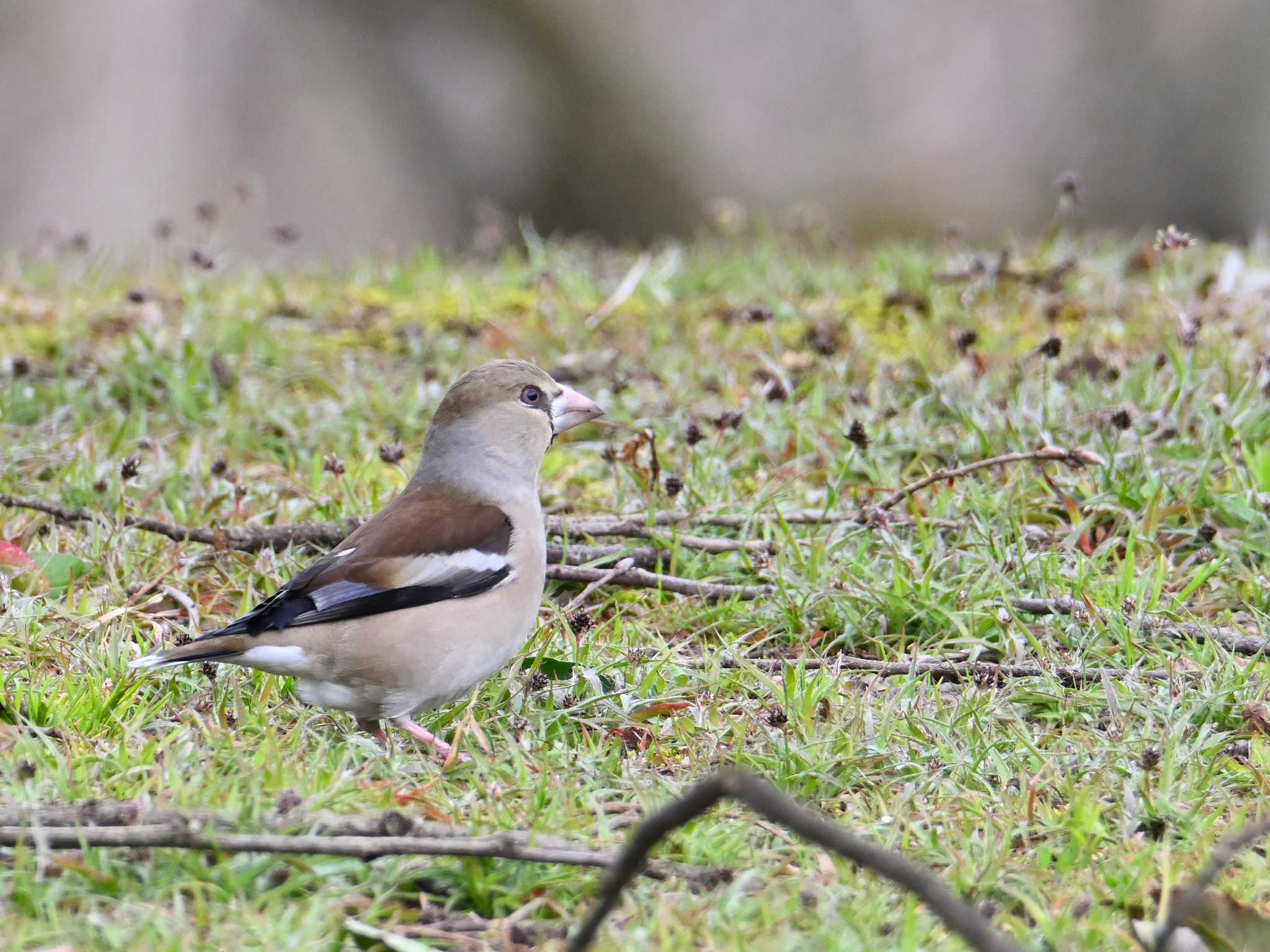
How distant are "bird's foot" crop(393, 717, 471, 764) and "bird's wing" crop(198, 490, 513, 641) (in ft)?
1.00

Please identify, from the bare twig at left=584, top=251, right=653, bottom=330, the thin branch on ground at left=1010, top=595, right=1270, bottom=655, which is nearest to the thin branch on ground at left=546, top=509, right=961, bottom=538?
the thin branch on ground at left=1010, top=595, right=1270, bottom=655

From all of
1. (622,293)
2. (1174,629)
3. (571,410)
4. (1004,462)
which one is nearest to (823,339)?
(622,293)

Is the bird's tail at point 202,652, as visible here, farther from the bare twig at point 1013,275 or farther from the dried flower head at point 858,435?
the bare twig at point 1013,275

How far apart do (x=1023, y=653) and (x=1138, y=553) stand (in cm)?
88

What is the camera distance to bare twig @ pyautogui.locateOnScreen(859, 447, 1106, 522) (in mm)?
4668

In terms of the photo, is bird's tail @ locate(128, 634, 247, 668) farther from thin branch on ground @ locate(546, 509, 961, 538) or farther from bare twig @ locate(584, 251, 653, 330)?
bare twig @ locate(584, 251, 653, 330)

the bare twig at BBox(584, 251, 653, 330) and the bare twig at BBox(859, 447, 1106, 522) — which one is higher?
the bare twig at BBox(584, 251, 653, 330)

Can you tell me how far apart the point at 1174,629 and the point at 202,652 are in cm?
275

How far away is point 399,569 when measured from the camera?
374cm

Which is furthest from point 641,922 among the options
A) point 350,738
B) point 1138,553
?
point 1138,553

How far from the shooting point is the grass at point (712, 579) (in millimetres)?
2873

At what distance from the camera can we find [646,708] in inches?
149

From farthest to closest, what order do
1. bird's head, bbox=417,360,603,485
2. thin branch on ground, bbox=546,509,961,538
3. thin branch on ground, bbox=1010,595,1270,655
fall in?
thin branch on ground, bbox=546,509,961,538 → bird's head, bbox=417,360,603,485 → thin branch on ground, bbox=1010,595,1270,655

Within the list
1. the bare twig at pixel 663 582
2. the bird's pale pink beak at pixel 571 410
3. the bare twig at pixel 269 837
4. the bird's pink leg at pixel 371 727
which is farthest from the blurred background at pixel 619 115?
the bare twig at pixel 269 837
